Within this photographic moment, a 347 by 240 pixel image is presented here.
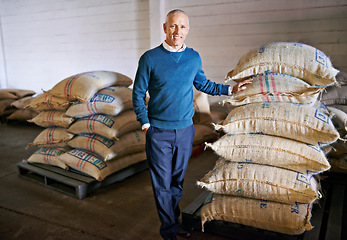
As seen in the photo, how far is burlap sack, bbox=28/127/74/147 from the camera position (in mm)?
3529

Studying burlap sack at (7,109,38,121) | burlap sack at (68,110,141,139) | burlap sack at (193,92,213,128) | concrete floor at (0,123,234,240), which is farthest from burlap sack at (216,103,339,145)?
burlap sack at (7,109,38,121)

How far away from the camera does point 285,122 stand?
2.18m

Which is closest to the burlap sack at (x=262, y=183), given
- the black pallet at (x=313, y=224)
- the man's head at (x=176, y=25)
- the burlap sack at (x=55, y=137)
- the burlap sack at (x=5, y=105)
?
the black pallet at (x=313, y=224)

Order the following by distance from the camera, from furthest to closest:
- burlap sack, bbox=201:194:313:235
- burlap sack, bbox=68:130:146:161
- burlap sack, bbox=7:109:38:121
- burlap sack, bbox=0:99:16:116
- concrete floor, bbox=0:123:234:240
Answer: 1. burlap sack, bbox=0:99:16:116
2. burlap sack, bbox=7:109:38:121
3. burlap sack, bbox=68:130:146:161
4. concrete floor, bbox=0:123:234:240
5. burlap sack, bbox=201:194:313:235

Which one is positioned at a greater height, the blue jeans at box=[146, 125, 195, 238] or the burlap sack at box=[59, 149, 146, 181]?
the blue jeans at box=[146, 125, 195, 238]

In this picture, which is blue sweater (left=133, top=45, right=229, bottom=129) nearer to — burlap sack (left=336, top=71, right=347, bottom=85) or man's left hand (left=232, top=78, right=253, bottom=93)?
man's left hand (left=232, top=78, right=253, bottom=93)

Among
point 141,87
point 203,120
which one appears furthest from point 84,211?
point 203,120

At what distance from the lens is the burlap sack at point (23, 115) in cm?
646

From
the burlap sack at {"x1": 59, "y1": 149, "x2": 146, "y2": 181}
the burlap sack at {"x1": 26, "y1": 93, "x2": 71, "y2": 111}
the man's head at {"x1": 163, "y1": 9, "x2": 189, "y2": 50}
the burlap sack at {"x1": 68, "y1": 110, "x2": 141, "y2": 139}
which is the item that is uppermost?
the man's head at {"x1": 163, "y1": 9, "x2": 189, "y2": 50}

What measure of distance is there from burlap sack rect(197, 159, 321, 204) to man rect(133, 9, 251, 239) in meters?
0.32

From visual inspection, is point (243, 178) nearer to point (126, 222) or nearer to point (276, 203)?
point (276, 203)

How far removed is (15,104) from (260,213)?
622 centimetres

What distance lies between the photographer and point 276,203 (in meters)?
2.12

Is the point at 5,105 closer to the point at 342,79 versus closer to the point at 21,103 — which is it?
the point at 21,103
